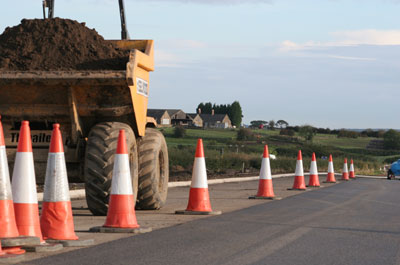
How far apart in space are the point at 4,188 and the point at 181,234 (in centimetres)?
255

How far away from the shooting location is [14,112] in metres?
11.0

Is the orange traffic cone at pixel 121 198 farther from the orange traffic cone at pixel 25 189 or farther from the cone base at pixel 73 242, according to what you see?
the orange traffic cone at pixel 25 189

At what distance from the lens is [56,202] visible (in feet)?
25.5

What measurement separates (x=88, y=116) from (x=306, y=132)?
91.5 metres

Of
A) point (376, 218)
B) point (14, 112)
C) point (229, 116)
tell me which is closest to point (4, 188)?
point (14, 112)

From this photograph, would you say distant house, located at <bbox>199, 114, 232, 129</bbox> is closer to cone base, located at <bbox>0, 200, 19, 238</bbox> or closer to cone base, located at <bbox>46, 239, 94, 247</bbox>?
cone base, located at <bbox>46, 239, 94, 247</bbox>

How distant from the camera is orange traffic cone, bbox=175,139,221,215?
11.7 meters

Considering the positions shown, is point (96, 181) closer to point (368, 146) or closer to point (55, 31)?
point (55, 31)

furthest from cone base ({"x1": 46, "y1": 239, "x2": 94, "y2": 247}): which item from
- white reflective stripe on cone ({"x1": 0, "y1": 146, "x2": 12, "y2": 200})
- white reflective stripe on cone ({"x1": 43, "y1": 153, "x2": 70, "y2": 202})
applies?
white reflective stripe on cone ({"x1": 0, "y1": 146, "x2": 12, "y2": 200})

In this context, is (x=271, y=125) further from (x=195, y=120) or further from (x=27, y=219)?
(x=27, y=219)

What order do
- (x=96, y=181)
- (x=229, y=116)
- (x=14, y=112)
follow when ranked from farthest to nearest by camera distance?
(x=229, y=116) < (x=14, y=112) < (x=96, y=181)

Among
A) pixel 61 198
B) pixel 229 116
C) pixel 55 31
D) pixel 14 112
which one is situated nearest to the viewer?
pixel 61 198

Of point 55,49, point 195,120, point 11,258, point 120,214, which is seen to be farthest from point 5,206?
point 195,120

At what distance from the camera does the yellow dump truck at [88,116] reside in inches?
410
